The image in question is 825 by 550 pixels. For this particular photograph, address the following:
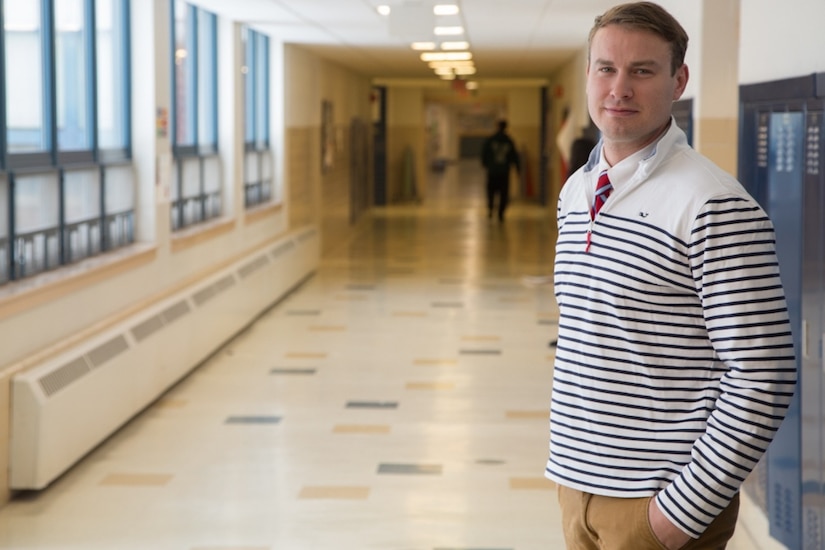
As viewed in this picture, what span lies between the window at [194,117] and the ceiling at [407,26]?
28 centimetres

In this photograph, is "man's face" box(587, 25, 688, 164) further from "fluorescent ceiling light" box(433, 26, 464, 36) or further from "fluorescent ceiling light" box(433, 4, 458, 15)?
"fluorescent ceiling light" box(433, 26, 464, 36)

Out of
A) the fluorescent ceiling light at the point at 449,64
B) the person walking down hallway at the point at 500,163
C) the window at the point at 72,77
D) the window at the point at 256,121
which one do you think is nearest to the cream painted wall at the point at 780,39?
the window at the point at 72,77

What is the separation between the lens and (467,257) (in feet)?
49.9

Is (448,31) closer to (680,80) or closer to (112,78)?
(112,78)

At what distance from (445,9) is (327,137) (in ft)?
22.5

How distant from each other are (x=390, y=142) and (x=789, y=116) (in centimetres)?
2356

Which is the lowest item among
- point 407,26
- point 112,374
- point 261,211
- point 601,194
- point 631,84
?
point 112,374

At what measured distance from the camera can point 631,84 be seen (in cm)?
180

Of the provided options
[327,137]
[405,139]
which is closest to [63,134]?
[327,137]

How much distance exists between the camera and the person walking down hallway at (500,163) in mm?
21359

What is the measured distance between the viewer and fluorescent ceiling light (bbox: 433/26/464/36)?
11211mm

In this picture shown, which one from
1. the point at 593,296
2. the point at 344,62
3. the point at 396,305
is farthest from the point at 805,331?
the point at 344,62

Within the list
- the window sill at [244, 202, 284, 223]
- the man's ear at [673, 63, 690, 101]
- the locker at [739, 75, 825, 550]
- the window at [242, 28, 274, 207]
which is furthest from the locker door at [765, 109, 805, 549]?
the window at [242, 28, 274, 207]

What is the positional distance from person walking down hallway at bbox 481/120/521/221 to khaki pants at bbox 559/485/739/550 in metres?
19.1
